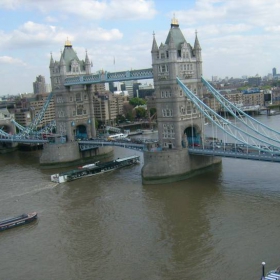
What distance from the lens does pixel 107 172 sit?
48.9 metres

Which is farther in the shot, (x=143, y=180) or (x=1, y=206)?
(x=143, y=180)

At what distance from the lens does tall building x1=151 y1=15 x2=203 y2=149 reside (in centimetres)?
4375

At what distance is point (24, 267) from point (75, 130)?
35.3 metres

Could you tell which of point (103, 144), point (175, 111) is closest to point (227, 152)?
point (175, 111)

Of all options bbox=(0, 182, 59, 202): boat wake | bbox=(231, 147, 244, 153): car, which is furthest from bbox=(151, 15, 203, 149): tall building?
bbox=(0, 182, 59, 202): boat wake

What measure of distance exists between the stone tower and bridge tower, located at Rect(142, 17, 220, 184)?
16339 millimetres

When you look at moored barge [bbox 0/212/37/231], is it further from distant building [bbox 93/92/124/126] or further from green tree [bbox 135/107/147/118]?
green tree [bbox 135/107/147/118]

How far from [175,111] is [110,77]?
1098 centimetres

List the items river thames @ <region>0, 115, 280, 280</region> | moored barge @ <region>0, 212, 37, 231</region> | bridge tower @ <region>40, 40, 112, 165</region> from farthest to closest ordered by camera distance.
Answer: bridge tower @ <region>40, 40, 112, 165</region>
moored barge @ <region>0, 212, 37, 231</region>
river thames @ <region>0, 115, 280, 280</region>

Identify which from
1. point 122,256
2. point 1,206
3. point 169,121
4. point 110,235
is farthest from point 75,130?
point 122,256

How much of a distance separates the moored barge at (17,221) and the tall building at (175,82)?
57.5 feet

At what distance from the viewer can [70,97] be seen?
188 feet

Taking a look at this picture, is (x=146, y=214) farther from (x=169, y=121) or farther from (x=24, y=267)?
(x=169, y=121)

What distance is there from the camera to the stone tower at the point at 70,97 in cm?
5716
